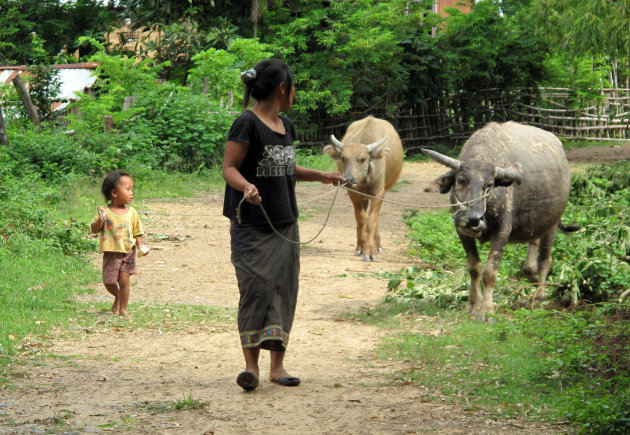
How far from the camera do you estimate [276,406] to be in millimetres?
4742

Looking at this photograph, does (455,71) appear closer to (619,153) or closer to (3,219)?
(619,153)

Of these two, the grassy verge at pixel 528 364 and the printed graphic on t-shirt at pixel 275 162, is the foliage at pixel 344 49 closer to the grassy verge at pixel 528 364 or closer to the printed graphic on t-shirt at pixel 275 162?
the grassy verge at pixel 528 364

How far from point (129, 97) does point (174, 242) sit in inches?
277

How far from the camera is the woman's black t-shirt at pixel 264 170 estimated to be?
498 cm

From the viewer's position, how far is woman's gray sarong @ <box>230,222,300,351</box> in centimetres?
500

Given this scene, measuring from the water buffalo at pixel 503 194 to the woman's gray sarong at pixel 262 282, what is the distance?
7.43 feet

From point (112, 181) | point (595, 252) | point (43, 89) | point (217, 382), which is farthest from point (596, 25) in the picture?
point (217, 382)

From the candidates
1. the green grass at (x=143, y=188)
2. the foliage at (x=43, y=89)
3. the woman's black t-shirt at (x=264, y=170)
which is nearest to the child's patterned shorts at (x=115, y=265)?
the woman's black t-shirt at (x=264, y=170)

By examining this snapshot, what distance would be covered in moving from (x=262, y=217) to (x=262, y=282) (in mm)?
395

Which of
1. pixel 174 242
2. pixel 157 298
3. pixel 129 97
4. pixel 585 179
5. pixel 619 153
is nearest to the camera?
pixel 157 298

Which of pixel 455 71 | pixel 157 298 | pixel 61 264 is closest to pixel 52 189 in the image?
pixel 61 264

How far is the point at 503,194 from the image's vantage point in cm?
709

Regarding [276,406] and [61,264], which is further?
[61,264]

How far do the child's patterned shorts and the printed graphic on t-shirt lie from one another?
2658 mm
